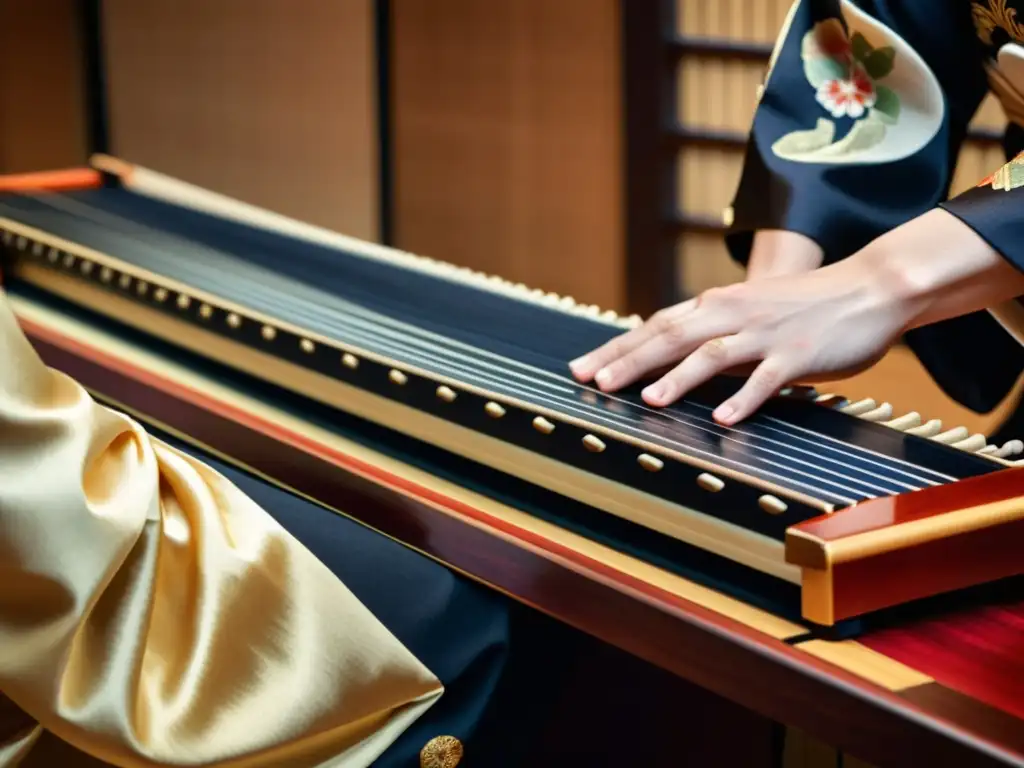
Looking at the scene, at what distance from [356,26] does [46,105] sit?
3.49 ft

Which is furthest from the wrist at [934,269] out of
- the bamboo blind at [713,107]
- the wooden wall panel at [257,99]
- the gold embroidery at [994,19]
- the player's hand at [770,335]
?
the wooden wall panel at [257,99]

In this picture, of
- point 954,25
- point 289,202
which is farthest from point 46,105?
point 954,25

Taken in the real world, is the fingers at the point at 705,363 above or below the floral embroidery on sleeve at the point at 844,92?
below

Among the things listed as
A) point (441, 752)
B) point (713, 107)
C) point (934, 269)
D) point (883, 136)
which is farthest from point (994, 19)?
point (713, 107)

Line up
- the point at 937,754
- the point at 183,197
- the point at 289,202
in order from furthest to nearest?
the point at 289,202, the point at 183,197, the point at 937,754

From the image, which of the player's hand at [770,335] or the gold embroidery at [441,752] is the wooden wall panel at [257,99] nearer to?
the player's hand at [770,335]

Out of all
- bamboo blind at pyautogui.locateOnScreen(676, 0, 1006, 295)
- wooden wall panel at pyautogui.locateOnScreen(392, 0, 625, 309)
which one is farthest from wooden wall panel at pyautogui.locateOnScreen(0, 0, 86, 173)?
bamboo blind at pyautogui.locateOnScreen(676, 0, 1006, 295)

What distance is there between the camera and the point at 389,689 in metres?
0.85

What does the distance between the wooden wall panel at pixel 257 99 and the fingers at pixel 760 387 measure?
10.9 feet

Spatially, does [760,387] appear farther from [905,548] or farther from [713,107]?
[713,107]

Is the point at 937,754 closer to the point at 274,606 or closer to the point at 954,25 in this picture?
the point at 274,606

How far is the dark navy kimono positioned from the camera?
126cm

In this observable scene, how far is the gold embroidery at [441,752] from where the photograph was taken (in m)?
0.89

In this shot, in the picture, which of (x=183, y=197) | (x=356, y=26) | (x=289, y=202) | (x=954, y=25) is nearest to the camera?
(x=954, y=25)
